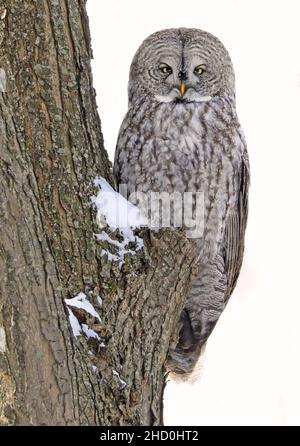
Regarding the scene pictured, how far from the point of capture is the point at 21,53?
96.7 inches

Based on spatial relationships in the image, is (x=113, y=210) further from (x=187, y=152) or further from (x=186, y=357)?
(x=186, y=357)

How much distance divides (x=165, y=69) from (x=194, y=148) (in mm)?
455

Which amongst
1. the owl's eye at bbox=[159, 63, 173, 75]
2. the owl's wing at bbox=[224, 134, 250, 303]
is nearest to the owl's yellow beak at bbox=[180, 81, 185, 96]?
the owl's eye at bbox=[159, 63, 173, 75]

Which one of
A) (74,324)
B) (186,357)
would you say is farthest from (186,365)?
(74,324)

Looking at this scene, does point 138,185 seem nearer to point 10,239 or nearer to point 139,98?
point 139,98

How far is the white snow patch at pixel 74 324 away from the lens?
2.34 m

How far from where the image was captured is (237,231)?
11.2 ft

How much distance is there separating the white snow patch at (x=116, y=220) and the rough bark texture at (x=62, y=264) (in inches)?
1.2

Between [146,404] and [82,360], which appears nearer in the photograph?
[82,360]

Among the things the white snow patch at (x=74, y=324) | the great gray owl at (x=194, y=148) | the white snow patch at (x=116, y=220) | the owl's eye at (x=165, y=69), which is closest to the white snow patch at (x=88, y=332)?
the white snow patch at (x=74, y=324)

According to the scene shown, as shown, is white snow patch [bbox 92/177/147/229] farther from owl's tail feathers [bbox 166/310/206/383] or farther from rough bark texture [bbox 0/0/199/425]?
owl's tail feathers [bbox 166/310/206/383]

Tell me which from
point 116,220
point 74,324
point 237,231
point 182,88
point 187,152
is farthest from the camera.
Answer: point 237,231
